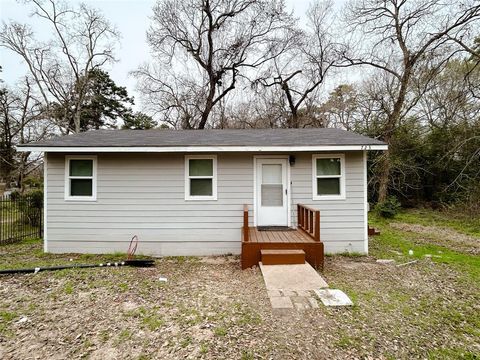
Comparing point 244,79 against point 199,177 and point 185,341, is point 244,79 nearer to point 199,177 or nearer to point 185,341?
point 199,177

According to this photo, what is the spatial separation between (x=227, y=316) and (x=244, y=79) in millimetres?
17060

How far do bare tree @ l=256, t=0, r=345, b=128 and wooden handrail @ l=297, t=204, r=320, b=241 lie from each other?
1213 cm

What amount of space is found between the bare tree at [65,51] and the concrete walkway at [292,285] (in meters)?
17.7

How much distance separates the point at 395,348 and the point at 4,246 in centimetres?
929

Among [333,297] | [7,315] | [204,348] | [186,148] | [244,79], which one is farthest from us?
[244,79]

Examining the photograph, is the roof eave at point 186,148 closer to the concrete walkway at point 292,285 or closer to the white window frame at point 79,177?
the white window frame at point 79,177

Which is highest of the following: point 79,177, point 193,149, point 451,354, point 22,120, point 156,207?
point 22,120

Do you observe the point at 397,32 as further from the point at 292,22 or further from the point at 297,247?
the point at 297,247

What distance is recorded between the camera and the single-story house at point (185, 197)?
6.02 metres

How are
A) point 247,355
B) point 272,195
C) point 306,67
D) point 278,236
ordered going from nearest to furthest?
point 247,355, point 278,236, point 272,195, point 306,67

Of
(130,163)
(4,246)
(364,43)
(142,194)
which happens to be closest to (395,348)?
(142,194)

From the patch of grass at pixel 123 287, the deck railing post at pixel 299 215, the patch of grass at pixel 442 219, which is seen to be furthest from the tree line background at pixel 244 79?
the patch of grass at pixel 123 287

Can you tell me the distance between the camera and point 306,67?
16875 mm

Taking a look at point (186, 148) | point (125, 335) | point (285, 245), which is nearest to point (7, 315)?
point (125, 335)
